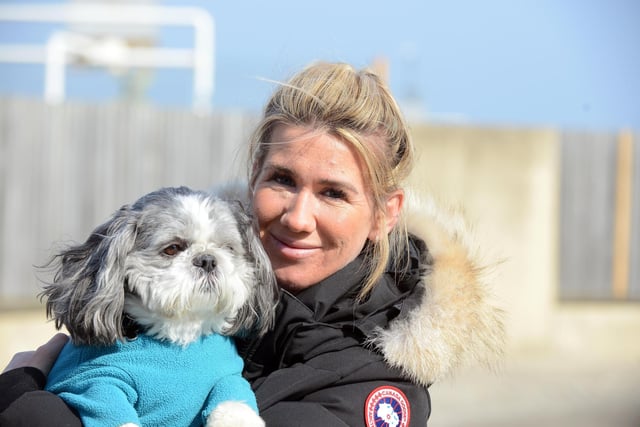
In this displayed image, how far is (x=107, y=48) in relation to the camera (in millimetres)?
18984

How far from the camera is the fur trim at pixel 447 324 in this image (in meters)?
3.51

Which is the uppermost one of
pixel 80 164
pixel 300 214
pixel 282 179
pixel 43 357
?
pixel 282 179

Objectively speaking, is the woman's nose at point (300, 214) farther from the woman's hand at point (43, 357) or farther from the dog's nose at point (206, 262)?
the woman's hand at point (43, 357)

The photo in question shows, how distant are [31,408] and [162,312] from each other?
569 mm

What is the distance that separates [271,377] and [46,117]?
9545mm

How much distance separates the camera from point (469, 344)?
144 inches

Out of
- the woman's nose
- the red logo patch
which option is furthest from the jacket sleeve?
the woman's nose

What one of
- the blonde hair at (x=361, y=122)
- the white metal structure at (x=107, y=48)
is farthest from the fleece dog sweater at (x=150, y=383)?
Answer: the white metal structure at (x=107, y=48)

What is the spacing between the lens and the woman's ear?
3.97 m

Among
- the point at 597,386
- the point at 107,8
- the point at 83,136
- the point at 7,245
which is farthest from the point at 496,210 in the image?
the point at 107,8

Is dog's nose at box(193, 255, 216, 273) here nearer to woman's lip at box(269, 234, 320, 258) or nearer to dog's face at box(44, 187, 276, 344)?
dog's face at box(44, 187, 276, 344)

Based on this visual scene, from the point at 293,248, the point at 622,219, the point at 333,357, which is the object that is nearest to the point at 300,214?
the point at 293,248

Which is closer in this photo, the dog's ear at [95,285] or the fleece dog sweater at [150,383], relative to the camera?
the fleece dog sweater at [150,383]

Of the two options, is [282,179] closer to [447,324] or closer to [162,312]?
[162,312]
